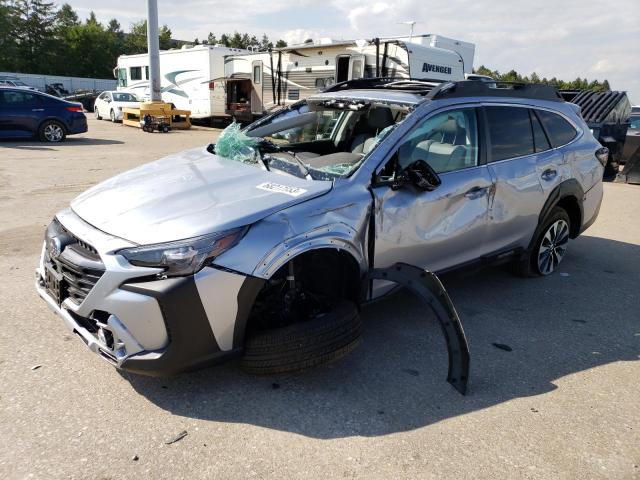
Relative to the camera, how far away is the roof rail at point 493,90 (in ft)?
12.6

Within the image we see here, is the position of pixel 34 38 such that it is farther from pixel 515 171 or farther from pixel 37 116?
pixel 515 171

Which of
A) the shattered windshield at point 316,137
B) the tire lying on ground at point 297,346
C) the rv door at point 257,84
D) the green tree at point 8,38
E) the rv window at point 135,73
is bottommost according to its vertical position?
the tire lying on ground at point 297,346

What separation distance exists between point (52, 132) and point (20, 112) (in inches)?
41.4

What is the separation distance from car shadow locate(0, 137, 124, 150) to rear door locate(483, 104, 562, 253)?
42.5 feet

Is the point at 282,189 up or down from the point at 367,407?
up

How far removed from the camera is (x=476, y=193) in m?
3.92

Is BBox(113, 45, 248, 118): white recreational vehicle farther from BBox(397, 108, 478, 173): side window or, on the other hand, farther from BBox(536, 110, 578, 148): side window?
BBox(397, 108, 478, 173): side window

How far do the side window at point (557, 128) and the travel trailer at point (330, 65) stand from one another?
29.8ft

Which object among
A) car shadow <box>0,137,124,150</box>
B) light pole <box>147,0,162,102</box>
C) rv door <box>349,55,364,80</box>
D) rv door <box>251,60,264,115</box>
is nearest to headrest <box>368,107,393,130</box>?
rv door <box>349,55,364,80</box>

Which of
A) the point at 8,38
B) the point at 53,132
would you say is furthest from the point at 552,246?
the point at 8,38

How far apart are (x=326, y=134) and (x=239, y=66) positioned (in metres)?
16.8

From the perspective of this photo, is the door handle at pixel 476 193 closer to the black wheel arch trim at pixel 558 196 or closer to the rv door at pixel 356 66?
the black wheel arch trim at pixel 558 196

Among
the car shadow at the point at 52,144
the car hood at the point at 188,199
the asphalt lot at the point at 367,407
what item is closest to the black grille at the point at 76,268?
the car hood at the point at 188,199

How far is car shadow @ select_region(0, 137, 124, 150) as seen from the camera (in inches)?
543
